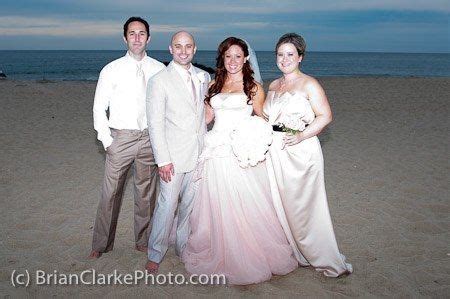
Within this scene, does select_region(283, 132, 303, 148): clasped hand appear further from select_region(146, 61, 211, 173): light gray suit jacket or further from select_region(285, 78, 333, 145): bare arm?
select_region(146, 61, 211, 173): light gray suit jacket

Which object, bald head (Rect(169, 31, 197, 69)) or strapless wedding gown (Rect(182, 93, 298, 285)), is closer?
bald head (Rect(169, 31, 197, 69))

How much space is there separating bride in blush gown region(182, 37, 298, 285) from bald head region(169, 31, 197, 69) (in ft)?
1.24

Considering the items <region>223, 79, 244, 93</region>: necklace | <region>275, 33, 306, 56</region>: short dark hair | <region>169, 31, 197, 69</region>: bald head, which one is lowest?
<region>223, 79, 244, 93</region>: necklace

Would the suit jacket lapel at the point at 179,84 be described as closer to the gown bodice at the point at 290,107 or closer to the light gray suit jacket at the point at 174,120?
the light gray suit jacket at the point at 174,120

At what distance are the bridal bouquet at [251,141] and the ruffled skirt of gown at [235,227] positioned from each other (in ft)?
0.58

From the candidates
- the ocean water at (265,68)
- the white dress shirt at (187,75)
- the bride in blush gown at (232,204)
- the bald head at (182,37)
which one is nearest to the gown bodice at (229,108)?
the bride in blush gown at (232,204)

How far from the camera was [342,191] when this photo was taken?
23.4 feet

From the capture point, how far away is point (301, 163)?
420 centimetres

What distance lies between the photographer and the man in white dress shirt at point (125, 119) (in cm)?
425

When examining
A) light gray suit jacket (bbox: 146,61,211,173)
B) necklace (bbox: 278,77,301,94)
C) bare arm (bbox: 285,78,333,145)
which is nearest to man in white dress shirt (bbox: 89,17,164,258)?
light gray suit jacket (bbox: 146,61,211,173)

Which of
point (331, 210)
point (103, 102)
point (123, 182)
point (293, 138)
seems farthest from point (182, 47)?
point (331, 210)

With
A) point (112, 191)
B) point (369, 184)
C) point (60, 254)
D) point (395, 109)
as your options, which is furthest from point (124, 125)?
point (395, 109)

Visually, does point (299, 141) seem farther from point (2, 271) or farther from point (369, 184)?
point (369, 184)

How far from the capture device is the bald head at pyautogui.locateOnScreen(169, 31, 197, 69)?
3.98 metres
